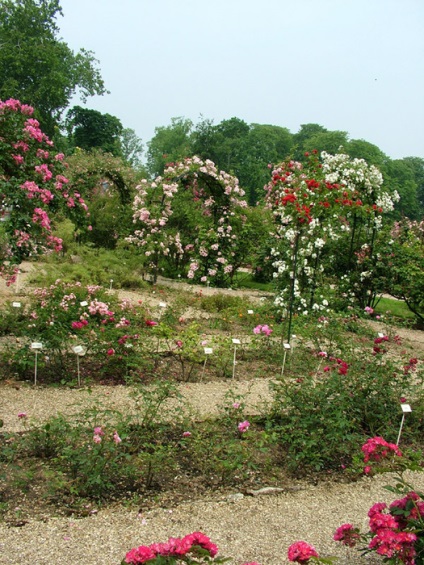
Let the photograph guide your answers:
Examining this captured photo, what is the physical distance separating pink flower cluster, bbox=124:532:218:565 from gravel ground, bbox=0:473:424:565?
2.82 feet

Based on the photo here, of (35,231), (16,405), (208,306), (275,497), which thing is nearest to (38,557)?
(275,497)

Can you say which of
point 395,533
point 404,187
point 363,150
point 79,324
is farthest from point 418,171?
point 395,533

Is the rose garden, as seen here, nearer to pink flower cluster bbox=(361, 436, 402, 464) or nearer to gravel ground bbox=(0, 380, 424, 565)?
pink flower cluster bbox=(361, 436, 402, 464)

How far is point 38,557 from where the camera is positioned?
8.65 ft

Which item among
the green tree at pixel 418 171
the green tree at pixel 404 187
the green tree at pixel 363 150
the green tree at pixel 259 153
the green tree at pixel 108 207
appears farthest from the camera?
the green tree at pixel 418 171

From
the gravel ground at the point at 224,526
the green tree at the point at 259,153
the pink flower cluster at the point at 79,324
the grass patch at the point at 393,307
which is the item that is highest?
the green tree at the point at 259,153

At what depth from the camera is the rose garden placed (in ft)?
10.8

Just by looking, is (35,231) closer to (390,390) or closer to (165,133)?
(390,390)

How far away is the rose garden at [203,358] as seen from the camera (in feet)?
10.8

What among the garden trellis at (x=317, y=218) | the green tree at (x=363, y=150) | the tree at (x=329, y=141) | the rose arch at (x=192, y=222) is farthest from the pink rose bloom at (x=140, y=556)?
the tree at (x=329, y=141)

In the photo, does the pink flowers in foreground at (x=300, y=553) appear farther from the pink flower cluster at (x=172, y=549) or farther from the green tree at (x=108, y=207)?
the green tree at (x=108, y=207)

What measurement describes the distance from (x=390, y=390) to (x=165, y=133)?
45.1 m

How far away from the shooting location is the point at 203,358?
234 inches

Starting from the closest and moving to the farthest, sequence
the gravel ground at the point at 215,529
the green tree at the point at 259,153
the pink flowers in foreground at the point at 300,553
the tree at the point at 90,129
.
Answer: the pink flowers in foreground at the point at 300,553 → the gravel ground at the point at 215,529 → the green tree at the point at 259,153 → the tree at the point at 90,129
